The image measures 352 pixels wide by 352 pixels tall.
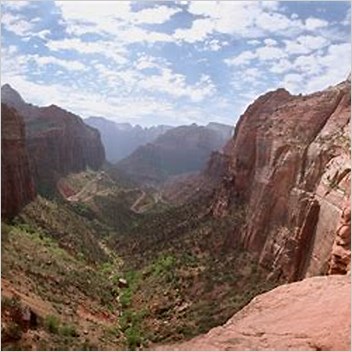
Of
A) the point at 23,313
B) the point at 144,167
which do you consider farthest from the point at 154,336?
the point at 144,167

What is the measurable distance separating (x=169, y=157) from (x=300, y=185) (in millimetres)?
155512

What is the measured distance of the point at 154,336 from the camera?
24.5m

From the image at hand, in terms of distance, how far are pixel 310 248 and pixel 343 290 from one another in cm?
1323

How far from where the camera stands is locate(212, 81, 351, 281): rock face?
2394cm

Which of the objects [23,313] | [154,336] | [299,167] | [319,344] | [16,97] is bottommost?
[154,336]

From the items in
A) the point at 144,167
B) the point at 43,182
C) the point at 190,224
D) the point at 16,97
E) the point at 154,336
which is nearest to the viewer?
the point at 154,336

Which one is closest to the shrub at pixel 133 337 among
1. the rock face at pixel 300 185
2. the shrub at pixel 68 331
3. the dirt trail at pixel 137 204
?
the shrub at pixel 68 331

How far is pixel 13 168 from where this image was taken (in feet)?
140

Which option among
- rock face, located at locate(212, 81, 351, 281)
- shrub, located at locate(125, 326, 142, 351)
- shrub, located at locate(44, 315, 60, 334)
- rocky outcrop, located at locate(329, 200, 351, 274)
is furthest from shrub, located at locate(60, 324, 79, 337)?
rock face, located at locate(212, 81, 351, 281)

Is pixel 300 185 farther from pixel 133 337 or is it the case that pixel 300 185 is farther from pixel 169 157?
pixel 169 157

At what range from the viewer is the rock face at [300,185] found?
23.9 m

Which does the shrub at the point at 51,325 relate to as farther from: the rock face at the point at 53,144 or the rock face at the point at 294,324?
the rock face at the point at 53,144

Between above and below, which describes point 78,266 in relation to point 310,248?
below

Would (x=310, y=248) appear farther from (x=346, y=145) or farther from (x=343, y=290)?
(x=343, y=290)
